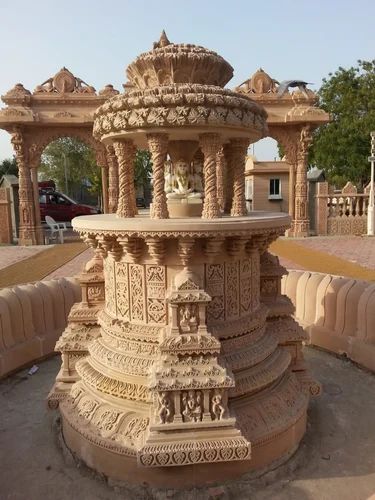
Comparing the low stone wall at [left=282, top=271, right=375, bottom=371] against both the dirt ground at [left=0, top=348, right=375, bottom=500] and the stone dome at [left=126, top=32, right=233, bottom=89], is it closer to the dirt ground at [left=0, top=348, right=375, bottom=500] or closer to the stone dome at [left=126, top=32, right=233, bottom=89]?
the dirt ground at [left=0, top=348, right=375, bottom=500]

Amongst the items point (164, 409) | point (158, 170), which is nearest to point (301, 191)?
point (158, 170)

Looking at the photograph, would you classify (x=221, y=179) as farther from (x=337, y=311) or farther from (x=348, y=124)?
(x=348, y=124)

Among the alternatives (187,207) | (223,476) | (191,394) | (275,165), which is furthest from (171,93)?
(275,165)

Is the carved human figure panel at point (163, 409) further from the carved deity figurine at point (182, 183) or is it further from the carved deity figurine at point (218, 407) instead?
the carved deity figurine at point (182, 183)

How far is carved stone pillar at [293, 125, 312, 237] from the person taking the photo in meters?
17.6

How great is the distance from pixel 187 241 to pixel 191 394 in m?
1.30

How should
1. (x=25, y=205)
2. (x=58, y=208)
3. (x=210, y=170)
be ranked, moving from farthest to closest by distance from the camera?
(x=58, y=208) < (x=25, y=205) < (x=210, y=170)

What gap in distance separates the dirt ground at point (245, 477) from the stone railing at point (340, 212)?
15.1 meters

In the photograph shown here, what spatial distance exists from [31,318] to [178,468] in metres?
3.46

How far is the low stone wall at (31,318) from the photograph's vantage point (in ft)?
17.9

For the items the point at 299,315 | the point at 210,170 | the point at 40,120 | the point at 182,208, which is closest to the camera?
the point at 210,170

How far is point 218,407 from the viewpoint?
3.34 meters

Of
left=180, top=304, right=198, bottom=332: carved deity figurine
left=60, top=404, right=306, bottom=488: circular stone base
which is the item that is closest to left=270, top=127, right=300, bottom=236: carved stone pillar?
left=60, top=404, right=306, bottom=488: circular stone base

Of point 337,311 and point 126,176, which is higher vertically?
point 126,176
